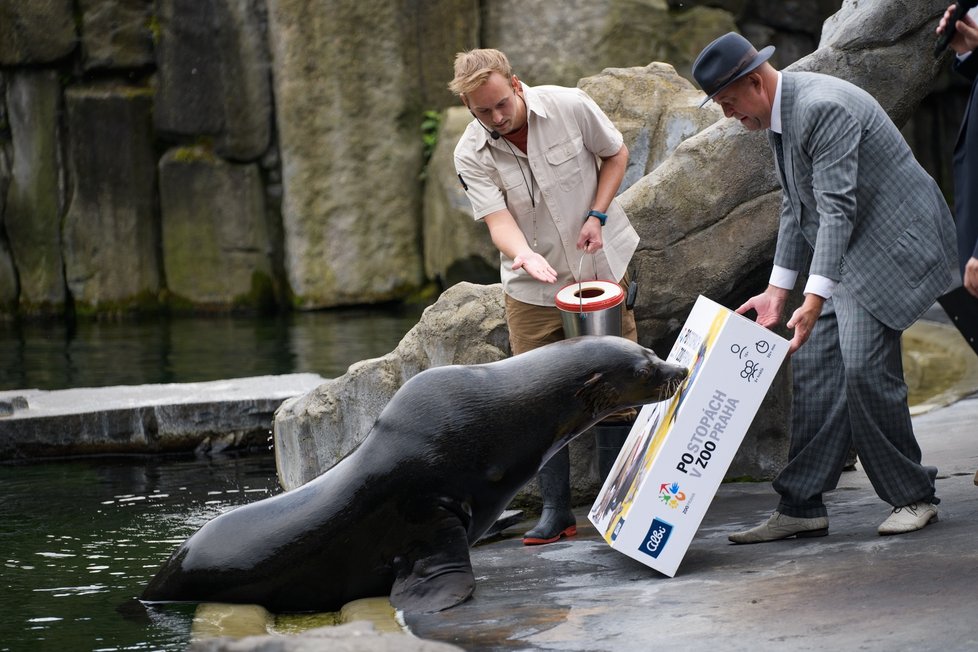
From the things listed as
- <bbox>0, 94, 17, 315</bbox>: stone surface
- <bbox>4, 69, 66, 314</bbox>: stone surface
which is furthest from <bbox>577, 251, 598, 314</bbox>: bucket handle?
<bbox>0, 94, 17, 315</bbox>: stone surface

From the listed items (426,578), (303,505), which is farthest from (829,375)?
(303,505)

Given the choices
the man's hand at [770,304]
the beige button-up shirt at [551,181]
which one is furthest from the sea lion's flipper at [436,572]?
the man's hand at [770,304]

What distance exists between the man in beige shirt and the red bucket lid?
0.48 feet

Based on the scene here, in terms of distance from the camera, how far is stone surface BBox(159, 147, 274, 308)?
15125mm

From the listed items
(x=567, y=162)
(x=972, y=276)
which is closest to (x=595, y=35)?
(x=567, y=162)

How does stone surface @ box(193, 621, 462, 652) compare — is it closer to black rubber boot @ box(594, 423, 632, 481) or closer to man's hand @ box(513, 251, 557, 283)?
man's hand @ box(513, 251, 557, 283)

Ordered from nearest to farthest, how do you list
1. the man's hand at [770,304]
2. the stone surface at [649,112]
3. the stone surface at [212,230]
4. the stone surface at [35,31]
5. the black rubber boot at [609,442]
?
the man's hand at [770,304] → the black rubber boot at [609,442] → the stone surface at [649,112] → the stone surface at [35,31] → the stone surface at [212,230]

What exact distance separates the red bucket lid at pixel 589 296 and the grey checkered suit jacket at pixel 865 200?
727 mm

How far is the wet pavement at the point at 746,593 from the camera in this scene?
3258 millimetres

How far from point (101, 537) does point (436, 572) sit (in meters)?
2.16

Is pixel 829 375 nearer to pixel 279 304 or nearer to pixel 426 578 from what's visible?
pixel 426 578

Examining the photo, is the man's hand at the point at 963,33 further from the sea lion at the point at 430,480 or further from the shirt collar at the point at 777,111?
the sea lion at the point at 430,480

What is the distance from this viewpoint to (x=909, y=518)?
4.20 meters

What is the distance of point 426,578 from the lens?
4117 millimetres
